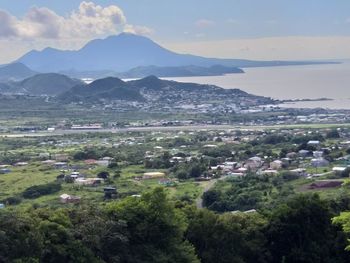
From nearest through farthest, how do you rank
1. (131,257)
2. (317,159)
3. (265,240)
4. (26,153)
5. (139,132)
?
(131,257)
(265,240)
(317,159)
(26,153)
(139,132)

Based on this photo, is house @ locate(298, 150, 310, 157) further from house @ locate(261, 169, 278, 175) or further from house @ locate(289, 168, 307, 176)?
house @ locate(261, 169, 278, 175)

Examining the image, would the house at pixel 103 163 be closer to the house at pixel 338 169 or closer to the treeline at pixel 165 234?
the house at pixel 338 169

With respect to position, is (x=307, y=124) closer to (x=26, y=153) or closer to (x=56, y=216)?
(x=26, y=153)

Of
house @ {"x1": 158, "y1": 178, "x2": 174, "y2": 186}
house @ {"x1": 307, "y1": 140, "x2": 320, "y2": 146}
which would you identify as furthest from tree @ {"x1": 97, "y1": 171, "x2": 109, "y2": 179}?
house @ {"x1": 307, "y1": 140, "x2": 320, "y2": 146}

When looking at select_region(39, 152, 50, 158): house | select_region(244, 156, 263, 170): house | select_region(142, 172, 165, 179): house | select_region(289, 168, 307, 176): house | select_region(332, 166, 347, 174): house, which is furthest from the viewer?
select_region(39, 152, 50, 158): house

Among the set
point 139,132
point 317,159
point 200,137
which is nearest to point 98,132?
point 139,132

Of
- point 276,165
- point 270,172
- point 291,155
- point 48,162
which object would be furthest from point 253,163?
point 48,162
